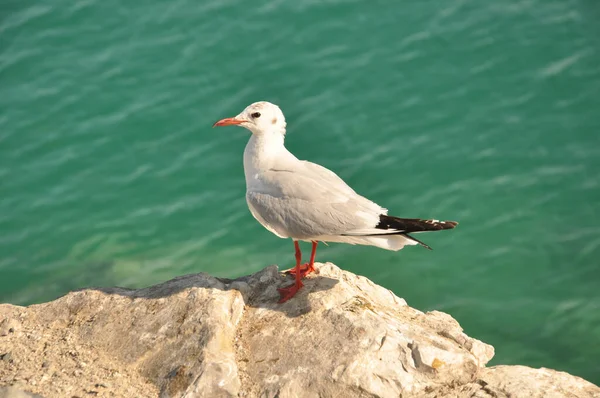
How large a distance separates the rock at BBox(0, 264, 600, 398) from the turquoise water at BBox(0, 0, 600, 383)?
11.5 feet

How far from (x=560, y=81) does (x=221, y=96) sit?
5.02 m

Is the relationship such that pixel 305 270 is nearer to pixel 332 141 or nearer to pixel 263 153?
pixel 263 153

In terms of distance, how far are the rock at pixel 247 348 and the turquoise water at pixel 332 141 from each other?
11.5 feet

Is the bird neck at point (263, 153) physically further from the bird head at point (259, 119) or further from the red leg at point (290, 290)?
the red leg at point (290, 290)

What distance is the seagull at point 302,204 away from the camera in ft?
19.2

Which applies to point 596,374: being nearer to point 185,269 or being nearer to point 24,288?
point 185,269

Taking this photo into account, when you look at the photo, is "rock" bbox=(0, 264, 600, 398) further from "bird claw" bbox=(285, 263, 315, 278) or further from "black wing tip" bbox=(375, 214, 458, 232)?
"black wing tip" bbox=(375, 214, 458, 232)

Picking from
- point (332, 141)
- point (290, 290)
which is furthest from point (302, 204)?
point (332, 141)

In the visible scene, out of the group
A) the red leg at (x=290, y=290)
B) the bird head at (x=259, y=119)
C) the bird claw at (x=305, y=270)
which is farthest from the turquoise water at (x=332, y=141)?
the bird head at (x=259, y=119)

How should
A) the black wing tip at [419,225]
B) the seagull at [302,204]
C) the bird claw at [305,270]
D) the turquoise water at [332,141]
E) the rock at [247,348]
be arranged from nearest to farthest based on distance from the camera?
the rock at [247,348] < the black wing tip at [419,225] < the seagull at [302,204] < the bird claw at [305,270] < the turquoise water at [332,141]

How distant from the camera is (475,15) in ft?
41.8

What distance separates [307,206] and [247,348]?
1168 mm

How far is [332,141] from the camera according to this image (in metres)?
11.1

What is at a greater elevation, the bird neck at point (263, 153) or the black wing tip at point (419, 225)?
the bird neck at point (263, 153)
